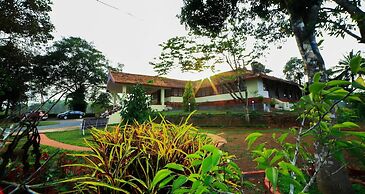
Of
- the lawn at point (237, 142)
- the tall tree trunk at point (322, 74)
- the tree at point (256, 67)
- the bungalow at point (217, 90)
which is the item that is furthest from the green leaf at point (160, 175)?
the bungalow at point (217, 90)

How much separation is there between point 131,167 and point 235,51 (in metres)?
12.2

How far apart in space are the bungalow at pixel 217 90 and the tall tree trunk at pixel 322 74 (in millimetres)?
Result: 12488

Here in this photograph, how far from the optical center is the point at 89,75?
110ft

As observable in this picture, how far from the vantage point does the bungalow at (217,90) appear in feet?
59.4

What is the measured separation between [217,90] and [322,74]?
69.0 feet

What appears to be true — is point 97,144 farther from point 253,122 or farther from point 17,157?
point 253,122

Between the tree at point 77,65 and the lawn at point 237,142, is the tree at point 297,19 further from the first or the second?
the tree at point 77,65

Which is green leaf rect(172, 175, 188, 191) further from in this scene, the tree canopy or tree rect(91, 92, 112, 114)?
tree rect(91, 92, 112, 114)

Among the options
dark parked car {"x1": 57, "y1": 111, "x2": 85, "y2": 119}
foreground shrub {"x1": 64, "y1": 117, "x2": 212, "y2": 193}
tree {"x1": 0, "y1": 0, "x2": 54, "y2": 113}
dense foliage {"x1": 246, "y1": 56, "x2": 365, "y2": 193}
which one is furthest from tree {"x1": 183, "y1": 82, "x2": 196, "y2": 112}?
dark parked car {"x1": 57, "y1": 111, "x2": 85, "y2": 119}

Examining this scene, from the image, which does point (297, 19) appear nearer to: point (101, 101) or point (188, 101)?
point (188, 101)

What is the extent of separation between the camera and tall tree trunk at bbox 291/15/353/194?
225 centimetres

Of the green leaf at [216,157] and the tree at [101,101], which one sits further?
the tree at [101,101]

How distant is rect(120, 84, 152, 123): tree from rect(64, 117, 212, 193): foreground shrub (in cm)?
423

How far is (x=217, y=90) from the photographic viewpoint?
23.4 meters
